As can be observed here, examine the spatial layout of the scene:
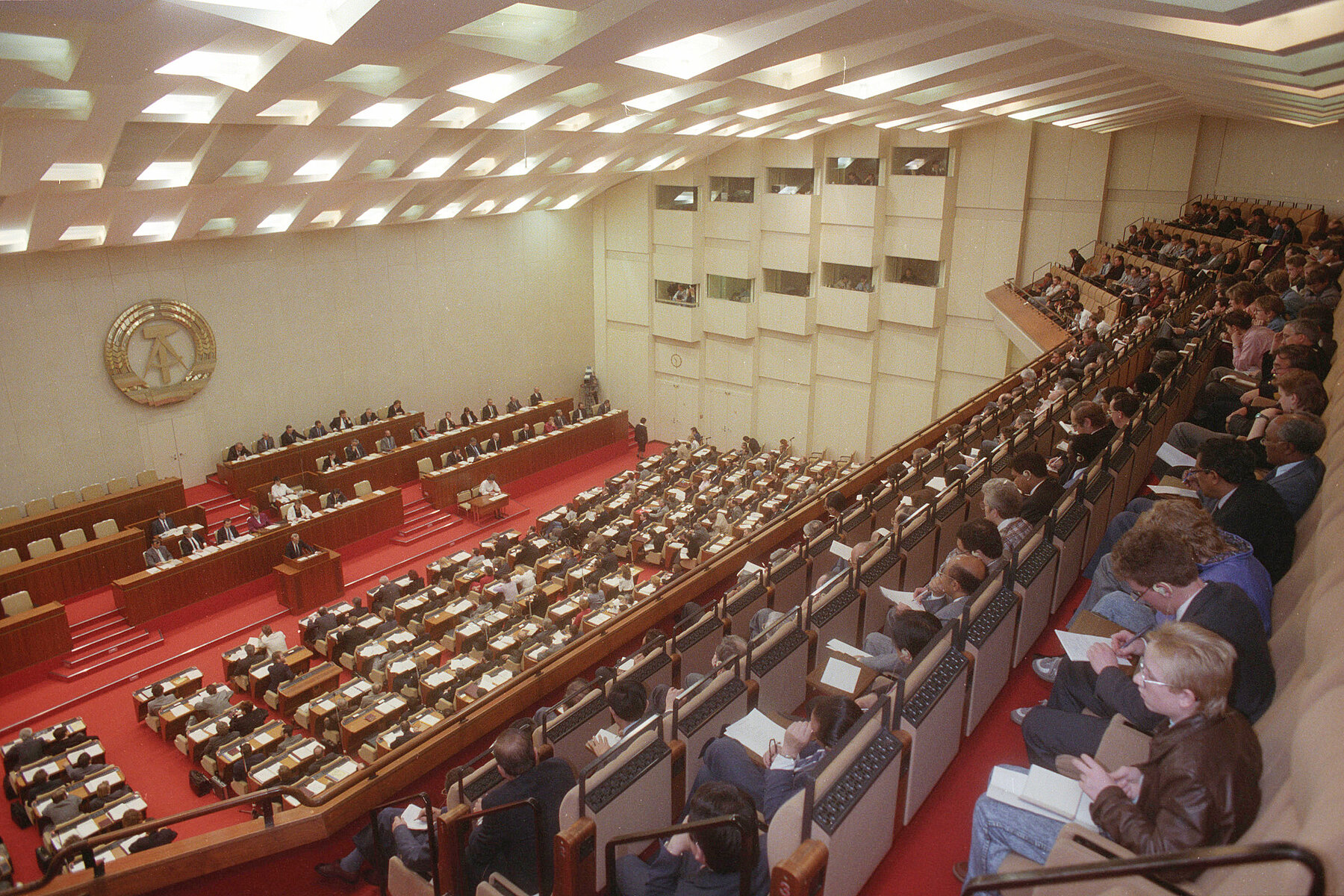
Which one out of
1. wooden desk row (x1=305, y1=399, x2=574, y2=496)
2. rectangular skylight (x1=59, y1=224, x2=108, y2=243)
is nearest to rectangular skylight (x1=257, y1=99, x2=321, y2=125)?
rectangular skylight (x1=59, y1=224, x2=108, y2=243)

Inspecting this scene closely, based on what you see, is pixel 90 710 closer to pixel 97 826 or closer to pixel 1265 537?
pixel 97 826

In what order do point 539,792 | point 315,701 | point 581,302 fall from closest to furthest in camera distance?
point 539,792, point 315,701, point 581,302

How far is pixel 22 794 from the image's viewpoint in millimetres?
7246

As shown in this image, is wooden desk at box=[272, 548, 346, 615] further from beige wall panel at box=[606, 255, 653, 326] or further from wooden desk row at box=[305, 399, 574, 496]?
beige wall panel at box=[606, 255, 653, 326]

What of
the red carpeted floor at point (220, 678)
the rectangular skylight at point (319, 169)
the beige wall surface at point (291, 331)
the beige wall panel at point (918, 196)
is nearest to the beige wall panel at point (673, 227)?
the beige wall surface at point (291, 331)

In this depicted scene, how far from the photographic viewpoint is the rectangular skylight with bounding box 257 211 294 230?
1314 cm

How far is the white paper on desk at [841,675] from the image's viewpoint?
3990mm

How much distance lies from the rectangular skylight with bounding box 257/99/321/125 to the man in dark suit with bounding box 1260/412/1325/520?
8.68 meters

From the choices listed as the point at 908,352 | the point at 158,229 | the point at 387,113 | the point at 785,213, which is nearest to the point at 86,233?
the point at 158,229

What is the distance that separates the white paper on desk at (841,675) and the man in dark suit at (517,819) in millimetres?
1325

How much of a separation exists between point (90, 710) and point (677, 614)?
7.09 metres

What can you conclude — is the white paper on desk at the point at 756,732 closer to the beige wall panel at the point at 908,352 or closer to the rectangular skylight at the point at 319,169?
the rectangular skylight at the point at 319,169

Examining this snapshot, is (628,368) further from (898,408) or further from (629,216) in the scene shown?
(898,408)

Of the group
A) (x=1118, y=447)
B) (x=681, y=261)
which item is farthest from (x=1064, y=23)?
(x=681, y=261)
